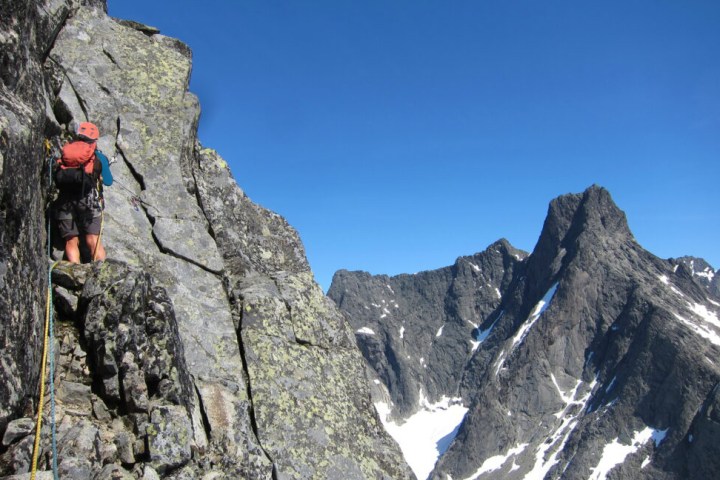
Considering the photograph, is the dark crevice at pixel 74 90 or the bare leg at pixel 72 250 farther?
the dark crevice at pixel 74 90

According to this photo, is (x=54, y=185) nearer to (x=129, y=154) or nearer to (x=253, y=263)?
(x=129, y=154)

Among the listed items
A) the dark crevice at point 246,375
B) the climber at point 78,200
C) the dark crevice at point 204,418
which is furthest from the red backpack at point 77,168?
the dark crevice at point 204,418

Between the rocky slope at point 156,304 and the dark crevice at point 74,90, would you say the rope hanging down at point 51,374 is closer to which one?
the rocky slope at point 156,304

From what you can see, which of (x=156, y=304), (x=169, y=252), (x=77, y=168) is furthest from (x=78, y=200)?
(x=156, y=304)

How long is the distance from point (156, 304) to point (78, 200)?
9.90 feet

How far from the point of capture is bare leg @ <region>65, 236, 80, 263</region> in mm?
10539

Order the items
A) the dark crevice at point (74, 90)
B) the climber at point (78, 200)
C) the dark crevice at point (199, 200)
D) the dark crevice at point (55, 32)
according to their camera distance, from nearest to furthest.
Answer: the climber at point (78, 200), the dark crevice at point (55, 32), the dark crevice at point (74, 90), the dark crevice at point (199, 200)

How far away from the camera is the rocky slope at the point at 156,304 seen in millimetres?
8227

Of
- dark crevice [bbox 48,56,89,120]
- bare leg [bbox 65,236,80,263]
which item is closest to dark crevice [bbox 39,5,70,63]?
dark crevice [bbox 48,56,89,120]

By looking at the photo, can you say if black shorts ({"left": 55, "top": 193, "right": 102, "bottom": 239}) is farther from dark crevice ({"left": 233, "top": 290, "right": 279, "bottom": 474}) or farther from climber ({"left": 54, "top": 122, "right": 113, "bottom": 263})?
dark crevice ({"left": 233, "top": 290, "right": 279, "bottom": 474})

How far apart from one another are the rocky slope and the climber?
0.38 m

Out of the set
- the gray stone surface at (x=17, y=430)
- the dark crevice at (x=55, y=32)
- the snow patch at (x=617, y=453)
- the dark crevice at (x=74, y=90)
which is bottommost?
the snow patch at (x=617, y=453)

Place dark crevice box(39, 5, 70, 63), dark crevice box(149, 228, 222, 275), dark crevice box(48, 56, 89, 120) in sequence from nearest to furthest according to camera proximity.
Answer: dark crevice box(149, 228, 222, 275), dark crevice box(39, 5, 70, 63), dark crevice box(48, 56, 89, 120)

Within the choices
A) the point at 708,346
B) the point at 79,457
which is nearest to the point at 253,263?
the point at 79,457
